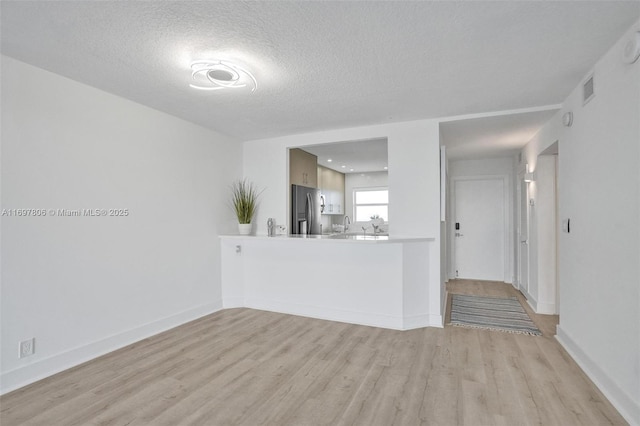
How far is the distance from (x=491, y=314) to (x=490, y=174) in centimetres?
310

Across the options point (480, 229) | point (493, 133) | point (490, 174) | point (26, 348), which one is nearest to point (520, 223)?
point (480, 229)

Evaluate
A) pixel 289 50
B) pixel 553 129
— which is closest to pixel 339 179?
pixel 553 129

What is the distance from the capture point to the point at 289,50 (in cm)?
226

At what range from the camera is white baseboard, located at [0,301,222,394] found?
2377 mm

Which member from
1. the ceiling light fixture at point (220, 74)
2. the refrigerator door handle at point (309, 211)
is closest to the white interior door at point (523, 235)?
the refrigerator door handle at point (309, 211)

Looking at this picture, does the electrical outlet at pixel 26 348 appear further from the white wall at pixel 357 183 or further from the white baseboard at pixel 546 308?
the white wall at pixel 357 183

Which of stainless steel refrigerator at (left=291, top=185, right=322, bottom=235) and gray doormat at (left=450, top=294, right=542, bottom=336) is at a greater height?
stainless steel refrigerator at (left=291, top=185, right=322, bottom=235)

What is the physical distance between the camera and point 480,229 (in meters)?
6.30

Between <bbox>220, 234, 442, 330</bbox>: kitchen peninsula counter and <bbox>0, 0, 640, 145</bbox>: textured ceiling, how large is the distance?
1.68 m

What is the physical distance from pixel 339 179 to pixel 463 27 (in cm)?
653

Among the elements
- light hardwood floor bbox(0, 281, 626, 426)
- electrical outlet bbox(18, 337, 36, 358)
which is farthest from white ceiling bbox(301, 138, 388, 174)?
electrical outlet bbox(18, 337, 36, 358)

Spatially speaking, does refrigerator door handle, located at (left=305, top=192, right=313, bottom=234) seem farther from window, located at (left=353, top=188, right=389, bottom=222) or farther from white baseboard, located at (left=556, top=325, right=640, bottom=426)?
white baseboard, located at (left=556, top=325, right=640, bottom=426)

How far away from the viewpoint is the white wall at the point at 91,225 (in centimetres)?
242

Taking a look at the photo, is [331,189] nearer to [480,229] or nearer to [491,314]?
[480,229]
